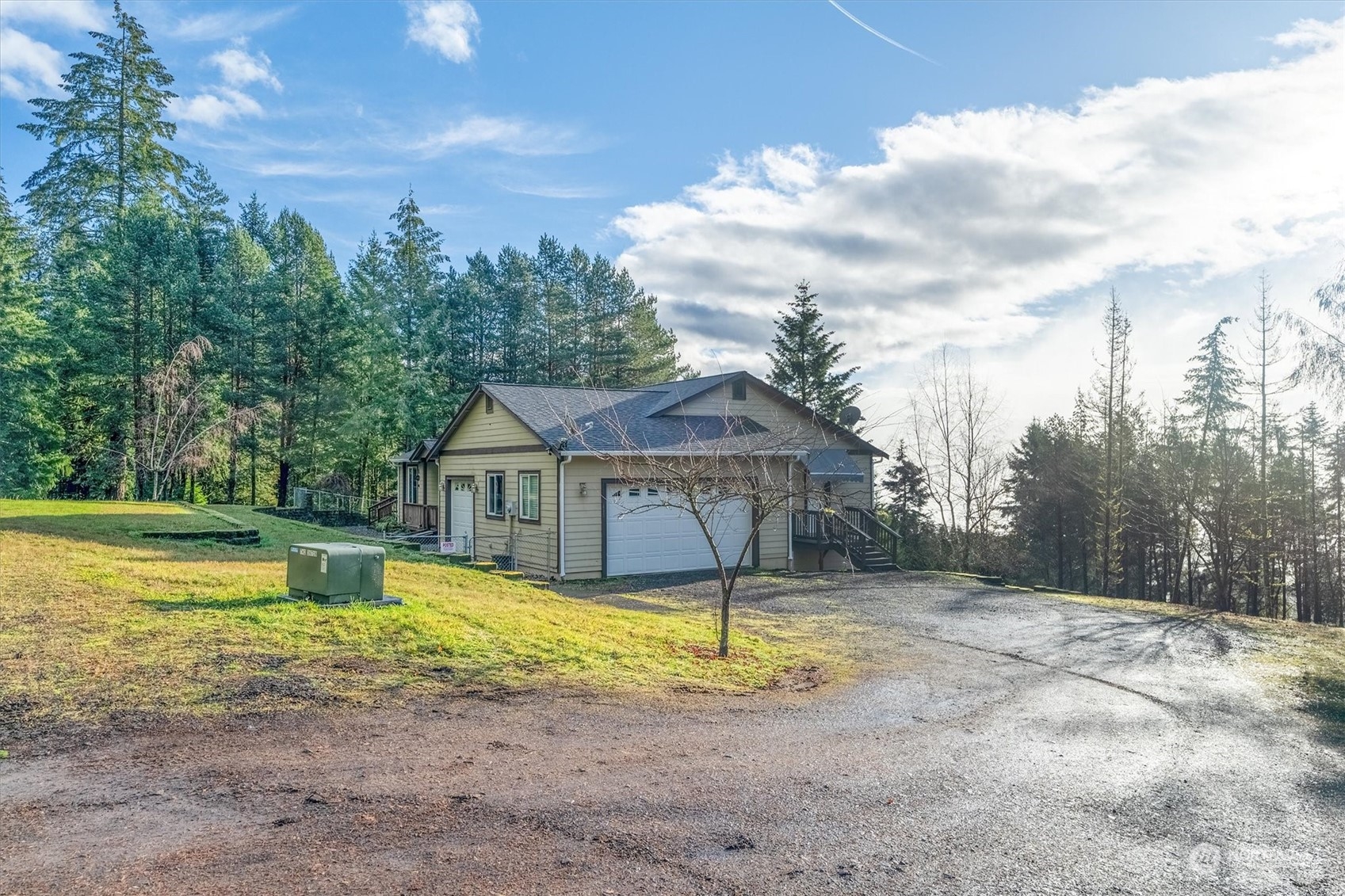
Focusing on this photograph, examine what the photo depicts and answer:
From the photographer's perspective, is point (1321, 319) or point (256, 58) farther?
point (256, 58)

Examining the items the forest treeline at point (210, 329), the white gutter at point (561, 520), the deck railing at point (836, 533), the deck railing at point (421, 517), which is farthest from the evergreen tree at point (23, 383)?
the deck railing at point (836, 533)

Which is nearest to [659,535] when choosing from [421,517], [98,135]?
[421,517]

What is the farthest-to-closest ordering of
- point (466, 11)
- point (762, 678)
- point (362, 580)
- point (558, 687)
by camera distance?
point (466, 11) → point (362, 580) → point (762, 678) → point (558, 687)

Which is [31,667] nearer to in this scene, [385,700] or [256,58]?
[385,700]

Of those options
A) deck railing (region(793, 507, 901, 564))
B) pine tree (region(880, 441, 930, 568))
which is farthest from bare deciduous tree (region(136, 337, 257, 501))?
pine tree (region(880, 441, 930, 568))

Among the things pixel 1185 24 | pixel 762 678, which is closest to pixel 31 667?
pixel 762 678

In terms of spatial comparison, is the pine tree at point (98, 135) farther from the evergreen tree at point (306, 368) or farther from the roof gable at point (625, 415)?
the roof gable at point (625, 415)

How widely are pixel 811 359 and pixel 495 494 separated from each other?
23402 mm

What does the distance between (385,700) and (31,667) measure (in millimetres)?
2678

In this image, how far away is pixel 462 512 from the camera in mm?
20641

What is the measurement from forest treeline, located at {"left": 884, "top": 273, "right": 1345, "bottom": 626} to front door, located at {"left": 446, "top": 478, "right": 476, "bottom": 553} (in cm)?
1669

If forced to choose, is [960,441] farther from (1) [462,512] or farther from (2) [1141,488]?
(1) [462,512]

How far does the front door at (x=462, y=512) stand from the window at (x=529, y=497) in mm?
2411

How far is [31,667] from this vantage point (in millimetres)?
5723
